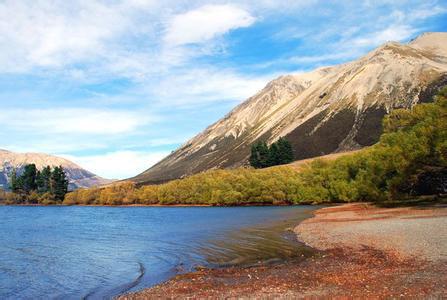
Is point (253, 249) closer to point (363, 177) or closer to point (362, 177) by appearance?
point (363, 177)

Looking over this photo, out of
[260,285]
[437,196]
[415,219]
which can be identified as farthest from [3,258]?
[437,196]

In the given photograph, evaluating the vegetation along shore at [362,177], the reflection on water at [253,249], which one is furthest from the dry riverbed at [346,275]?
the vegetation along shore at [362,177]

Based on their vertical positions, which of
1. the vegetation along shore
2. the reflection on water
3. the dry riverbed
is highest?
the vegetation along shore

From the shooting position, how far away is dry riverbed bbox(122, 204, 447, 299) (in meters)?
21.9

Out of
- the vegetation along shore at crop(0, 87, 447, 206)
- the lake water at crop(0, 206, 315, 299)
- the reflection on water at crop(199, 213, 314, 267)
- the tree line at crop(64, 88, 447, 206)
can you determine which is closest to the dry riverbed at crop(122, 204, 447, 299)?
the reflection on water at crop(199, 213, 314, 267)

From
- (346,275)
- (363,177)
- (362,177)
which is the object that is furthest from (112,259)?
(362,177)

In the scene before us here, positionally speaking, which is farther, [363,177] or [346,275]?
[363,177]

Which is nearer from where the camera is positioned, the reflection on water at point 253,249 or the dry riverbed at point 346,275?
the dry riverbed at point 346,275

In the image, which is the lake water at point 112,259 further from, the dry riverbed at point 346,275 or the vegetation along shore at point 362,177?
the vegetation along shore at point 362,177

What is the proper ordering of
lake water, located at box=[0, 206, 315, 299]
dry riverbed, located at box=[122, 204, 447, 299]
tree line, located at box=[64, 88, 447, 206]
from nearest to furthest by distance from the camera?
dry riverbed, located at box=[122, 204, 447, 299] < lake water, located at box=[0, 206, 315, 299] < tree line, located at box=[64, 88, 447, 206]

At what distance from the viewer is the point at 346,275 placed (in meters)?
26.1

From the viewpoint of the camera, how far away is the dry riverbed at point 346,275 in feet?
71.9

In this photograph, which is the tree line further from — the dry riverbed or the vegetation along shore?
the dry riverbed

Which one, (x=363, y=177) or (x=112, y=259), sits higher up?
(x=363, y=177)
